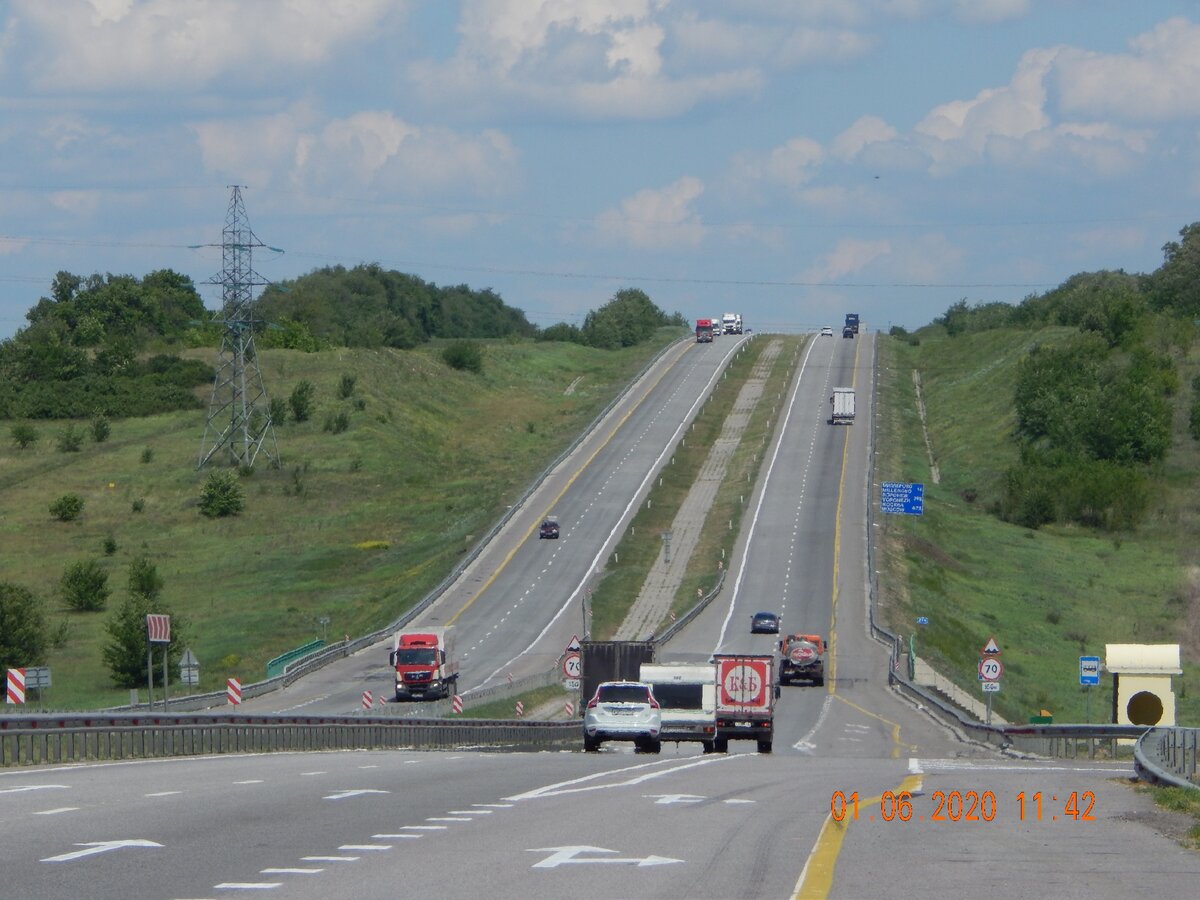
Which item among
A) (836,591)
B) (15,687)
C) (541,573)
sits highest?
(15,687)

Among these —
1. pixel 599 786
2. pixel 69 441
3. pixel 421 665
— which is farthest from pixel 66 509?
pixel 599 786

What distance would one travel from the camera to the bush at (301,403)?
445 feet

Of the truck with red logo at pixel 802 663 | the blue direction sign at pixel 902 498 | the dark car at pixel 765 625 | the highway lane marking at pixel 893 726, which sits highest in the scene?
the blue direction sign at pixel 902 498

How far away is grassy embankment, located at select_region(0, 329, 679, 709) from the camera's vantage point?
3329 inches

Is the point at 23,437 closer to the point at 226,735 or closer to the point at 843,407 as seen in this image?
the point at 843,407

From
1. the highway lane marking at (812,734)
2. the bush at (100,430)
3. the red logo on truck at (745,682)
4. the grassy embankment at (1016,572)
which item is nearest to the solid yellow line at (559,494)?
the grassy embankment at (1016,572)

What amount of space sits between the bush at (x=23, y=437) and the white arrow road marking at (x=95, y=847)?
4785 inches

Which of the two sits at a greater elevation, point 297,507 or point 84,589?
point 297,507

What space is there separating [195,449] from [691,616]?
5677 cm

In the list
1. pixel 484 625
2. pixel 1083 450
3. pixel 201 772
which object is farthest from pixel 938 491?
pixel 201 772

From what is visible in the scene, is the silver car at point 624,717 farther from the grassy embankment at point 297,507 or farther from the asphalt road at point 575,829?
the grassy embankment at point 297,507

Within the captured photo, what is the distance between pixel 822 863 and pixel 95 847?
6273 mm

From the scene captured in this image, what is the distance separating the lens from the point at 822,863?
13.9 m

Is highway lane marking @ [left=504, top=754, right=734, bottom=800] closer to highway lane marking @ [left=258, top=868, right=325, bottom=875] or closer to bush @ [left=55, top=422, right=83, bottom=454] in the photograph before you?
highway lane marking @ [left=258, top=868, right=325, bottom=875]
